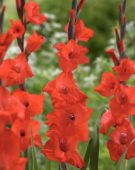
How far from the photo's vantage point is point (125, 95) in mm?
1955

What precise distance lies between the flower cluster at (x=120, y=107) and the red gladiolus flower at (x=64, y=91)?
112 millimetres

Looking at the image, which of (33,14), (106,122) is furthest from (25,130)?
(33,14)

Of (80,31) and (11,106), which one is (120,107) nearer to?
(80,31)

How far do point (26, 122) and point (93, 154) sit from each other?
1.30 feet

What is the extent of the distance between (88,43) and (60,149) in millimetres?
6688

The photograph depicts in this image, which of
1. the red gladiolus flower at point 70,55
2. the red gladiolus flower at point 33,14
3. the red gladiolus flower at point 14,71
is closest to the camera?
the red gladiolus flower at point 14,71

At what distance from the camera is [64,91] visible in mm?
1908

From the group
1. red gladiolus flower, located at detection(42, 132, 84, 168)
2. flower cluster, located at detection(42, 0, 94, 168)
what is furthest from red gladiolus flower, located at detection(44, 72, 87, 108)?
red gladiolus flower, located at detection(42, 132, 84, 168)

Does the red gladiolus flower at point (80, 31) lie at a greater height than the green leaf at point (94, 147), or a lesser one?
greater

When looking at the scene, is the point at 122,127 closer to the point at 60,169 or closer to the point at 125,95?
the point at 125,95

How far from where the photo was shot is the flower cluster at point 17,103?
5.30 feet

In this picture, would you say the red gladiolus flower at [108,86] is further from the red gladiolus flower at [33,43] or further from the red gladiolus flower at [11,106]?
the red gladiolus flower at [11,106]

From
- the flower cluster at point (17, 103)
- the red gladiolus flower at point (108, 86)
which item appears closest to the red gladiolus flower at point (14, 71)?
the flower cluster at point (17, 103)

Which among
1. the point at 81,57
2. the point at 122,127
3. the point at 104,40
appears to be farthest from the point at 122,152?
the point at 104,40
